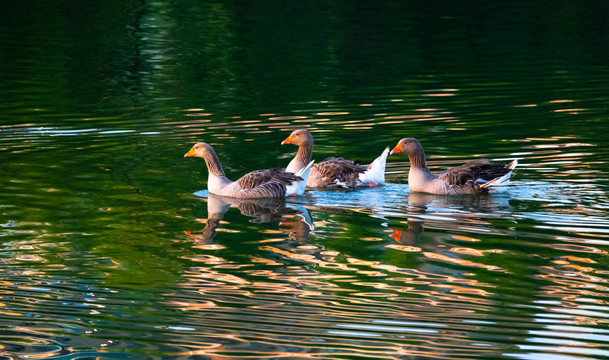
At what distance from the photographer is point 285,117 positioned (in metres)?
24.9

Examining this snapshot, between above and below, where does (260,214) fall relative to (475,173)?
below

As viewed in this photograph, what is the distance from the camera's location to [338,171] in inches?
698

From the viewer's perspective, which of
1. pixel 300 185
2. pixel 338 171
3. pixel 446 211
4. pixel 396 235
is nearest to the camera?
pixel 396 235

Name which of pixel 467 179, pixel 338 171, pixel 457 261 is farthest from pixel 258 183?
pixel 457 261

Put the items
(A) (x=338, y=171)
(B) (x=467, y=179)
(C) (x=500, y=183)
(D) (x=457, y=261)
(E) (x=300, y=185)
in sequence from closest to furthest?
(D) (x=457, y=261) → (C) (x=500, y=183) → (B) (x=467, y=179) → (E) (x=300, y=185) → (A) (x=338, y=171)

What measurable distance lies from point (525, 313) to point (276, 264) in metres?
3.50

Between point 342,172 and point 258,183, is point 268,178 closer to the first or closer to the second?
point 258,183

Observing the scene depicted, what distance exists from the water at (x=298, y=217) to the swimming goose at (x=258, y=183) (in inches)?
8.3

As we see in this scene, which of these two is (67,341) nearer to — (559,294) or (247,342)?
(247,342)

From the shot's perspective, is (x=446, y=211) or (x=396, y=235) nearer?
(x=396, y=235)

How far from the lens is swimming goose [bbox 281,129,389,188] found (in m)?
17.5

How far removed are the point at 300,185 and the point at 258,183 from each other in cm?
73

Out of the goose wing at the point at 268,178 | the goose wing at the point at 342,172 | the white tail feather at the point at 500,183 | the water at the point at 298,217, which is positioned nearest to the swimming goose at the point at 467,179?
the white tail feather at the point at 500,183

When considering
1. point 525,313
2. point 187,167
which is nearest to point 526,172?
point 187,167
